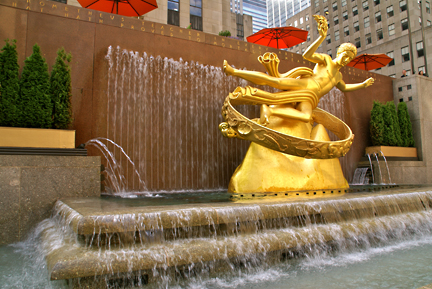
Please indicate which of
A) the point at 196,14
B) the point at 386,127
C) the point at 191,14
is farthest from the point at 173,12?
the point at 386,127

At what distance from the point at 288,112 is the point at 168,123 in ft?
10.8

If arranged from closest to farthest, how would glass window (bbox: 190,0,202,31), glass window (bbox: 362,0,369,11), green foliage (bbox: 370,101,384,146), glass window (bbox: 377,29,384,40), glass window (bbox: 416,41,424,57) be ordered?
green foliage (bbox: 370,101,384,146)
glass window (bbox: 190,0,202,31)
glass window (bbox: 416,41,424,57)
glass window (bbox: 377,29,384,40)
glass window (bbox: 362,0,369,11)

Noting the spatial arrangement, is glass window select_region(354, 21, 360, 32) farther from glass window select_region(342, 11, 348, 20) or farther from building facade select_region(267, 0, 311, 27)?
building facade select_region(267, 0, 311, 27)

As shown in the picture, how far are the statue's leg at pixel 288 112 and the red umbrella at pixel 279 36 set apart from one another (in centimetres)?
792

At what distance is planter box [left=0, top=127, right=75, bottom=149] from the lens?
611 cm

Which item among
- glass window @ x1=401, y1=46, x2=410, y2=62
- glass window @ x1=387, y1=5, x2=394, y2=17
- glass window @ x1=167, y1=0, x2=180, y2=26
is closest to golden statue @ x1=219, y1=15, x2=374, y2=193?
glass window @ x1=167, y1=0, x2=180, y2=26

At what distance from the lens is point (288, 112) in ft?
24.5

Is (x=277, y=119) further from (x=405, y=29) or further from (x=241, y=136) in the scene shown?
(x=405, y=29)

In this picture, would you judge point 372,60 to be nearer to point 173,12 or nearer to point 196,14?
point 196,14

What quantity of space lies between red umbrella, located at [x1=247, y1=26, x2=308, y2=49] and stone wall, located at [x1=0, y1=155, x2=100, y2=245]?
11.2 m

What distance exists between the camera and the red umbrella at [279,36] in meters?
14.5

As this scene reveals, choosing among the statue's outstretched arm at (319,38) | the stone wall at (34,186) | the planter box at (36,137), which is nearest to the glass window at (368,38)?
the statue's outstretched arm at (319,38)

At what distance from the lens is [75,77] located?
796 cm

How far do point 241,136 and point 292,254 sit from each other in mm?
3217
